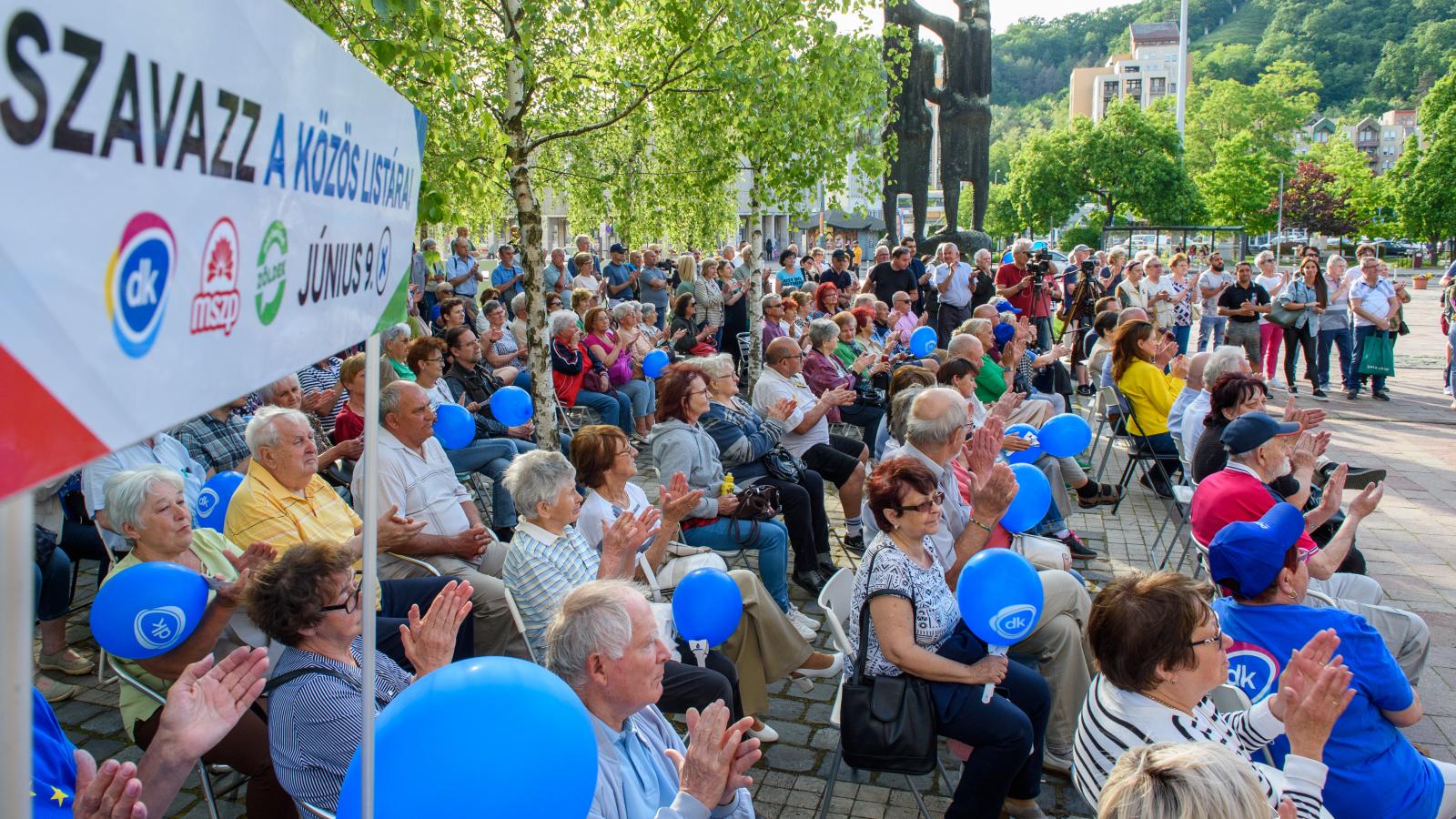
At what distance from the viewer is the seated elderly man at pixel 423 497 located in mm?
4676

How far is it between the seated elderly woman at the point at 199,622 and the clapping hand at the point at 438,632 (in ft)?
2.16

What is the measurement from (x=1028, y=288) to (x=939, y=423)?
28.0 ft

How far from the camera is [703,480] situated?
5633 millimetres

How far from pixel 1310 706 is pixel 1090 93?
487ft

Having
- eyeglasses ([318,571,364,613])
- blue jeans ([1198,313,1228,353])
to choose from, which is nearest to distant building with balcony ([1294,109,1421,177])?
blue jeans ([1198,313,1228,353])

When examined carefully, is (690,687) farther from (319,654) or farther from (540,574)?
(319,654)

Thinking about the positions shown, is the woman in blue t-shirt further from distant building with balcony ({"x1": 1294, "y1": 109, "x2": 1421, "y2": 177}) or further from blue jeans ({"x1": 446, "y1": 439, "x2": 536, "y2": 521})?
distant building with balcony ({"x1": 1294, "y1": 109, "x2": 1421, "y2": 177})

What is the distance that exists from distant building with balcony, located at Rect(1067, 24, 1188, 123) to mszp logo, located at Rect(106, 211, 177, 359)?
461 feet

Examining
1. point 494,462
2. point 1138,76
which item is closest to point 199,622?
point 494,462

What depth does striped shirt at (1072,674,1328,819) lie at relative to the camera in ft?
8.68

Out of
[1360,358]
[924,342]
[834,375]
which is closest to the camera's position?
[834,375]

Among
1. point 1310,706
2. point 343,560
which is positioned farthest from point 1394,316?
point 343,560

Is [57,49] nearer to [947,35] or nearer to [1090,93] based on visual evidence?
[947,35]

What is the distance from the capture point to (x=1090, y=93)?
447 ft
